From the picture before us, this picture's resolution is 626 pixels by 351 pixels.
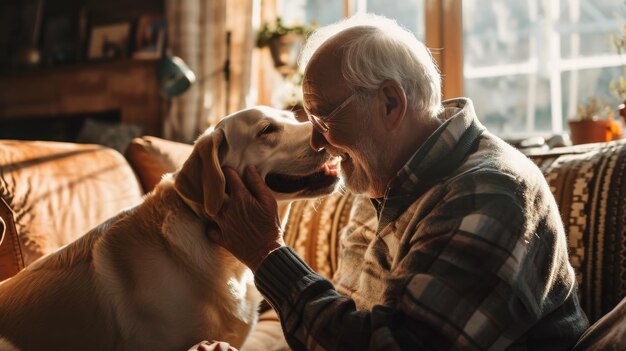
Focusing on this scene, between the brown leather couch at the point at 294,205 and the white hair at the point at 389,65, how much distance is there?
0.55m

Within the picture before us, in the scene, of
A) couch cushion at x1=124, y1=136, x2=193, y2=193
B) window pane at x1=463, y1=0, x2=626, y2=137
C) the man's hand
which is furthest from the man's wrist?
window pane at x1=463, y1=0, x2=626, y2=137

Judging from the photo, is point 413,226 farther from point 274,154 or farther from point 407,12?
point 407,12

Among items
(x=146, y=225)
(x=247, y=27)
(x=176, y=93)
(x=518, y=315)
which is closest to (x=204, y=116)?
(x=176, y=93)

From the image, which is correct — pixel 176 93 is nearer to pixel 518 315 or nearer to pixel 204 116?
pixel 204 116

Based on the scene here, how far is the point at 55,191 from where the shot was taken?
226 centimetres

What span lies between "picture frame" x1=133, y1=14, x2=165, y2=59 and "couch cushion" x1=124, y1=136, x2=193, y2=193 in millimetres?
1982

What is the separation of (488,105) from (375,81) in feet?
7.74

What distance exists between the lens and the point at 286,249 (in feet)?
4.07

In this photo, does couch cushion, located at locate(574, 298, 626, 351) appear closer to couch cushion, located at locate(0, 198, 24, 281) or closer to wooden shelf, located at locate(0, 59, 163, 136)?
couch cushion, located at locate(0, 198, 24, 281)

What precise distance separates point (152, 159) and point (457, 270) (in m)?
1.86

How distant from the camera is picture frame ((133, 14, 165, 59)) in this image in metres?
4.55

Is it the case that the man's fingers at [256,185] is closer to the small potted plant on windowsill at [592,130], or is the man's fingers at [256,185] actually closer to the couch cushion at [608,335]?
the couch cushion at [608,335]

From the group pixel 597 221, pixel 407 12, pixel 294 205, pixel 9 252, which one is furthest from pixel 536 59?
pixel 9 252

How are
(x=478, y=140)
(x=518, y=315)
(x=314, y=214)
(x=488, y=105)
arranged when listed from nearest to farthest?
1. (x=518, y=315)
2. (x=478, y=140)
3. (x=314, y=214)
4. (x=488, y=105)
